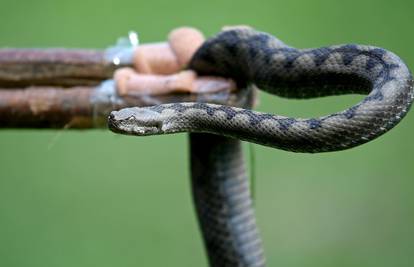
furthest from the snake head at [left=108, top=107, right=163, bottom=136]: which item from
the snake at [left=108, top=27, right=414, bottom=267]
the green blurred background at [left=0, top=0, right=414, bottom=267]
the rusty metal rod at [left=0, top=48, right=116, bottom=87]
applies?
the green blurred background at [left=0, top=0, right=414, bottom=267]

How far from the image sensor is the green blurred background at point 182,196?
532 cm

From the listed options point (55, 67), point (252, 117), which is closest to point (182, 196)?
point (55, 67)

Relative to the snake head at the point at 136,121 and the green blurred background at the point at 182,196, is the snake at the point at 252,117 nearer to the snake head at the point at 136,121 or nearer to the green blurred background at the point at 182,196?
the snake head at the point at 136,121

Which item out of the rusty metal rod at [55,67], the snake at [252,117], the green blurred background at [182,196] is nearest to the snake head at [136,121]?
the snake at [252,117]

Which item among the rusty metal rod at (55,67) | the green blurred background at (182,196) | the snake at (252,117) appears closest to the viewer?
the snake at (252,117)

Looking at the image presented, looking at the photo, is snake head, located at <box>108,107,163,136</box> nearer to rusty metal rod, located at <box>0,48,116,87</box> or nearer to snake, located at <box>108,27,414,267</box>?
snake, located at <box>108,27,414,267</box>

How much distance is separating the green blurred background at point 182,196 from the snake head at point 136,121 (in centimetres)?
276

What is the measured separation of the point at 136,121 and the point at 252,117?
1.32 ft

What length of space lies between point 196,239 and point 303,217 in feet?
2.66

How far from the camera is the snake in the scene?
2.38 m

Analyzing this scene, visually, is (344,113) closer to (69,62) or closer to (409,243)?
(69,62)

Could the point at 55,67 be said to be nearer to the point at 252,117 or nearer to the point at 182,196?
the point at 252,117

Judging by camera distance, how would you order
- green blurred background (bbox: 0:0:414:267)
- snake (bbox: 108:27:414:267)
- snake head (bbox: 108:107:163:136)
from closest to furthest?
snake (bbox: 108:27:414:267) → snake head (bbox: 108:107:163:136) → green blurred background (bbox: 0:0:414:267)

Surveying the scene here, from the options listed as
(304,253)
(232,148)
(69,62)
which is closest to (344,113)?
(232,148)
